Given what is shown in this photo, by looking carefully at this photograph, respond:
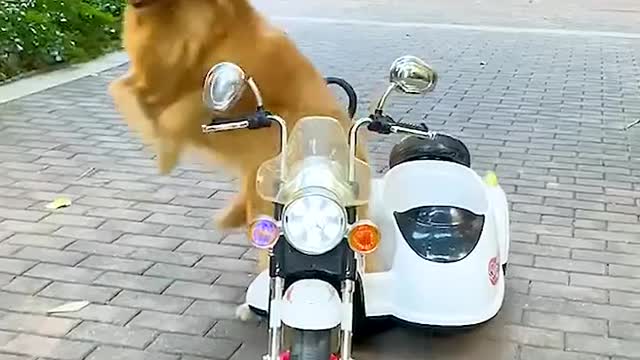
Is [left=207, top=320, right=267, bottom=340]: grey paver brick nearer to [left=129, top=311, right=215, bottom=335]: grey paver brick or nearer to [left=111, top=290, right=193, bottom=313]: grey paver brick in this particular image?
[left=129, top=311, right=215, bottom=335]: grey paver brick

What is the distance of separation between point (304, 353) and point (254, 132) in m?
1.03

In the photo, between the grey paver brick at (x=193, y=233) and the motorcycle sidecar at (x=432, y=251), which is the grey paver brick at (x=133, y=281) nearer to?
the grey paver brick at (x=193, y=233)

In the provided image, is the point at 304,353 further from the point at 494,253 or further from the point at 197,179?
the point at 197,179

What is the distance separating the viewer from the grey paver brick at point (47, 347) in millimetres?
3305

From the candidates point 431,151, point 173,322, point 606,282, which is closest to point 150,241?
point 173,322

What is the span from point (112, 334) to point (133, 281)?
49 centimetres

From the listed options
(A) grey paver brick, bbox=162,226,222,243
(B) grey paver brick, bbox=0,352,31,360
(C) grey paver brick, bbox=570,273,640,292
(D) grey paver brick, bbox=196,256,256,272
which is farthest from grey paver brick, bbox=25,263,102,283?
(C) grey paver brick, bbox=570,273,640,292

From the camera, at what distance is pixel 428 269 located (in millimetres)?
3289

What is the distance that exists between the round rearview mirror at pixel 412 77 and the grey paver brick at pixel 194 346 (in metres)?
1.22

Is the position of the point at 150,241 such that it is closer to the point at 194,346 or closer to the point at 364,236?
the point at 194,346

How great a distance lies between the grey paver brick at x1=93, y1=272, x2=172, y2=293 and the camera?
153 inches

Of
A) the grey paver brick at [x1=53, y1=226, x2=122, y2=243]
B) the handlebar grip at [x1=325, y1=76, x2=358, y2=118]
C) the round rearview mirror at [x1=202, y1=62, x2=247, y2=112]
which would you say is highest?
the round rearview mirror at [x1=202, y1=62, x2=247, y2=112]

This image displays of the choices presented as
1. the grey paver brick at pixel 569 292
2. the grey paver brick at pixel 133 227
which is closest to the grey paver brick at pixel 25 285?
the grey paver brick at pixel 133 227

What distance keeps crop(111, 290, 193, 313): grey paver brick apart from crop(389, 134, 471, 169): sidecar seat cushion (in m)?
1.00
